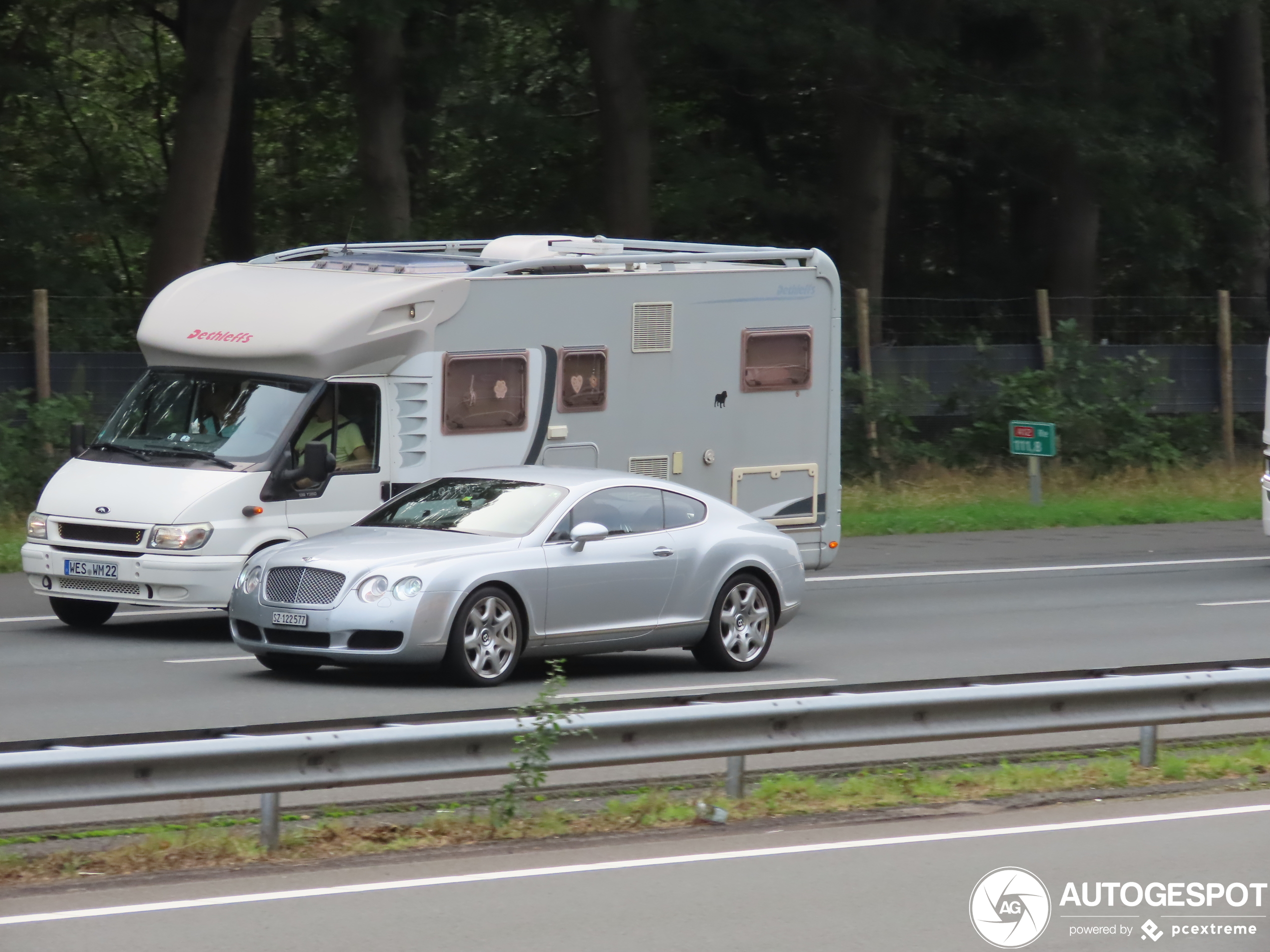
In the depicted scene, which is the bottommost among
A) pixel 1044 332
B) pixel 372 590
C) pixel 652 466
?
pixel 372 590

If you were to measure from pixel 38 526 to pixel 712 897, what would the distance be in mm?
8942

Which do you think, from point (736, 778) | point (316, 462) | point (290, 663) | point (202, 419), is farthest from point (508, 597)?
point (736, 778)

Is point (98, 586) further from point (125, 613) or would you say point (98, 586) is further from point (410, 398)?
point (410, 398)

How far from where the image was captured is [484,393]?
15938mm

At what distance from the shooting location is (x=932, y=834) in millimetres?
8719

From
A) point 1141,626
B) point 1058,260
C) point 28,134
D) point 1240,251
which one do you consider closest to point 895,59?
point 1058,260

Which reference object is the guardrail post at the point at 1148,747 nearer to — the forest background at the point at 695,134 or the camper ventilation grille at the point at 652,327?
the camper ventilation grille at the point at 652,327

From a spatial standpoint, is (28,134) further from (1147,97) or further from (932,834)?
(932,834)

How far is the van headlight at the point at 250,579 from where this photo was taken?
1296cm

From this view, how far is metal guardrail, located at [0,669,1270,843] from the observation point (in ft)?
25.4

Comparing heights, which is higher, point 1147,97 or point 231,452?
point 1147,97

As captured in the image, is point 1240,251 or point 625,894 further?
point 1240,251

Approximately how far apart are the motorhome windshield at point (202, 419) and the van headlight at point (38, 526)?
27.5 inches

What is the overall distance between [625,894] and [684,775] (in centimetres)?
259
